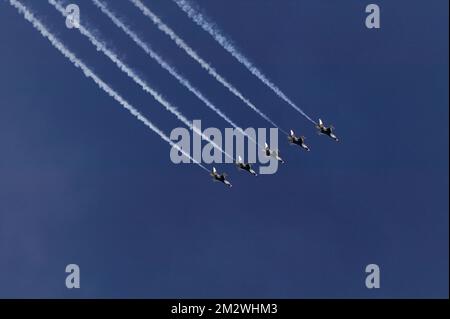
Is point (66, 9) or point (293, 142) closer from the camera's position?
point (66, 9)
